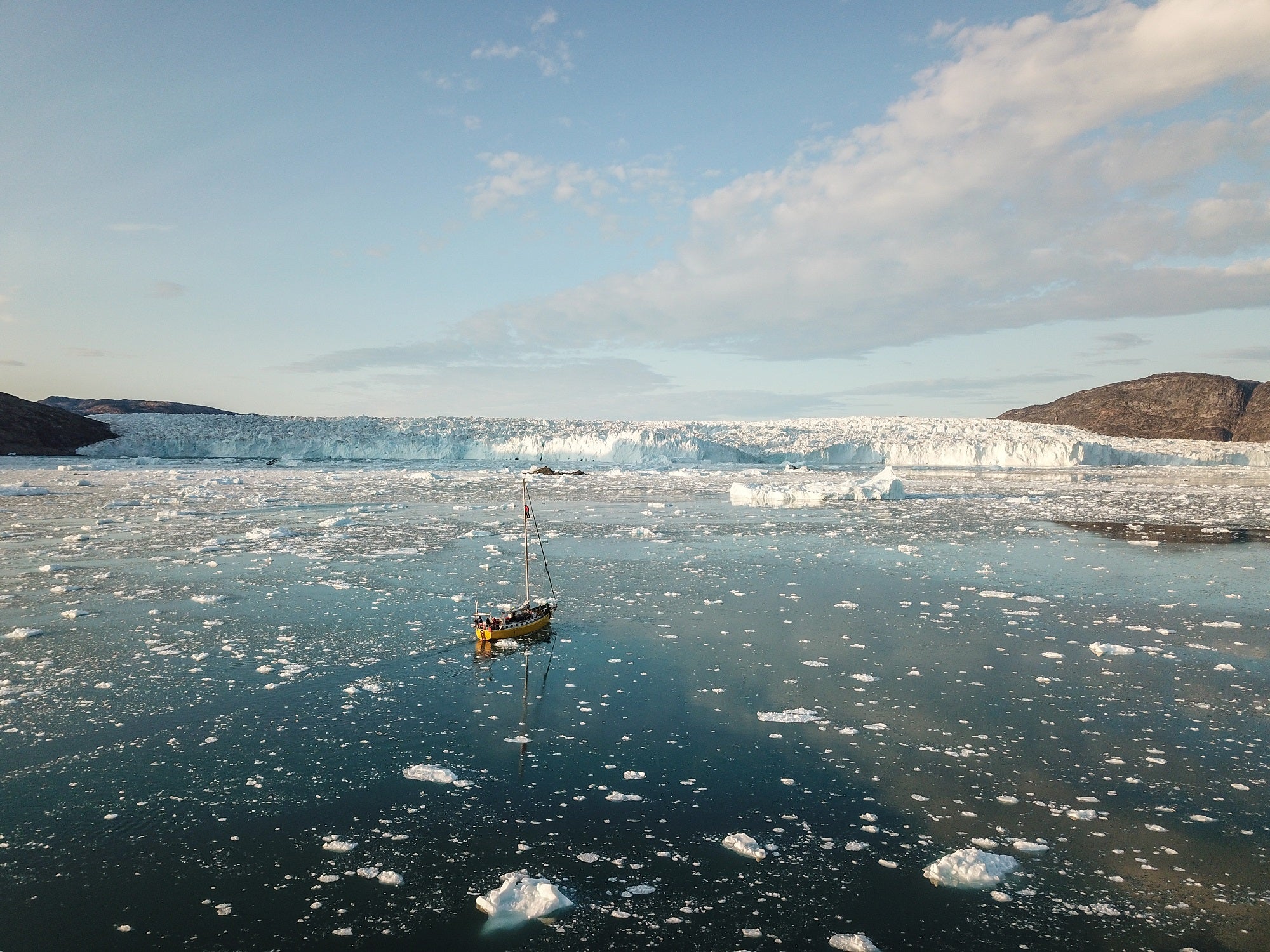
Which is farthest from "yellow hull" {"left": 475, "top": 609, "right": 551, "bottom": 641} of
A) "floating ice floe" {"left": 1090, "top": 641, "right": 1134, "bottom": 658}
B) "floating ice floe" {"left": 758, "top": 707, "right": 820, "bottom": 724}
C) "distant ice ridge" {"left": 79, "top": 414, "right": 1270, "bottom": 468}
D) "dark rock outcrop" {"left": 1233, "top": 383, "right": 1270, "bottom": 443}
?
"dark rock outcrop" {"left": 1233, "top": 383, "right": 1270, "bottom": 443}

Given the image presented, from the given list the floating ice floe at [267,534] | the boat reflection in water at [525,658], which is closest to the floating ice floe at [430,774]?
the boat reflection in water at [525,658]

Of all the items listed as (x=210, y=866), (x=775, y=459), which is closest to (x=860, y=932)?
(x=210, y=866)

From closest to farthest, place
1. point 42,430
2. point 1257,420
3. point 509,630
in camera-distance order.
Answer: point 509,630
point 42,430
point 1257,420

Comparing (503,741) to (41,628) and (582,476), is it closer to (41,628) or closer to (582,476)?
(41,628)

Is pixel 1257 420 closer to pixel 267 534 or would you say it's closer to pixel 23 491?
pixel 267 534

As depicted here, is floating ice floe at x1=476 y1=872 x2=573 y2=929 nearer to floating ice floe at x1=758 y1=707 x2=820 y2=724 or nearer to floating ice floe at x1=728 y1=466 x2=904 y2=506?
floating ice floe at x1=758 y1=707 x2=820 y2=724

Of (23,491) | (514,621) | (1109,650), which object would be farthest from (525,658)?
(23,491)
